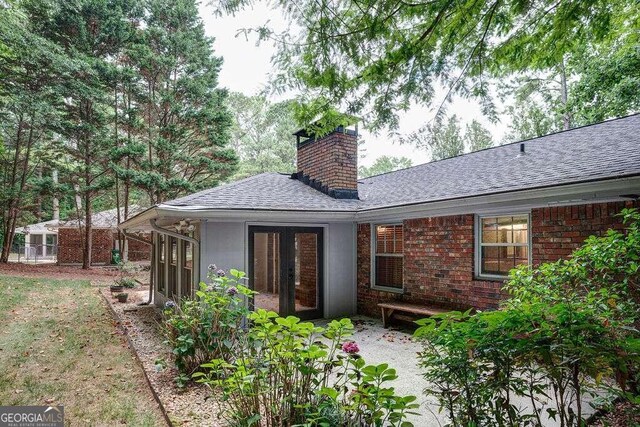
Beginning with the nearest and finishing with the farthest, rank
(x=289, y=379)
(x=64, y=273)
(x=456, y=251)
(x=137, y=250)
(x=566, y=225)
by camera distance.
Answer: (x=289, y=379) → (x=566, y=225) → (x=456, y=251) → (x=64, y=273) → (x=137, y=250)

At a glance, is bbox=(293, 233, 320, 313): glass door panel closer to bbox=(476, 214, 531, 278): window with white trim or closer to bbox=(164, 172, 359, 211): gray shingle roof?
bbox=(164, 172, 359, 211): gray shingle roof

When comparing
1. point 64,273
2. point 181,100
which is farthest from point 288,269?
point 64,273

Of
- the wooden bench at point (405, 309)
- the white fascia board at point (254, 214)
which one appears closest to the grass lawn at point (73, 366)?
the white fascia board at point (254, 214)

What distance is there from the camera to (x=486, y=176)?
6750 millimetres

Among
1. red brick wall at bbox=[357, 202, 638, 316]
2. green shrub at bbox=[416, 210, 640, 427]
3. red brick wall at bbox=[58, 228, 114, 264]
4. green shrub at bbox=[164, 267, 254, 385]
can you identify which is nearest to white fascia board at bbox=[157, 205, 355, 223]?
red brick wall at bbox=[357, 202, 638, 316]

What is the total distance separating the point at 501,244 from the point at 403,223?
2.06 meters

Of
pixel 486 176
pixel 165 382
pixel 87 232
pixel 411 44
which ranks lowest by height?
pixel 165 382

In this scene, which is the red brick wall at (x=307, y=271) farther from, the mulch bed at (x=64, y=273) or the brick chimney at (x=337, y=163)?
the mulch bed at (x=64, y=273)

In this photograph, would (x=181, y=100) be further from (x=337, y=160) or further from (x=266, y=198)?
(x=266, y=198)

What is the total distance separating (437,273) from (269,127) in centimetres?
2693

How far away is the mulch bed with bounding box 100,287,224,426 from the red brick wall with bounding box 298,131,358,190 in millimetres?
5136

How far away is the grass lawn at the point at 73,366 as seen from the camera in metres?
3.82

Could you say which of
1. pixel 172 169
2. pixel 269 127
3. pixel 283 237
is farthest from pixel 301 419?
pixel 269 127

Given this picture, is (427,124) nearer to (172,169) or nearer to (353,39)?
(353,39)
